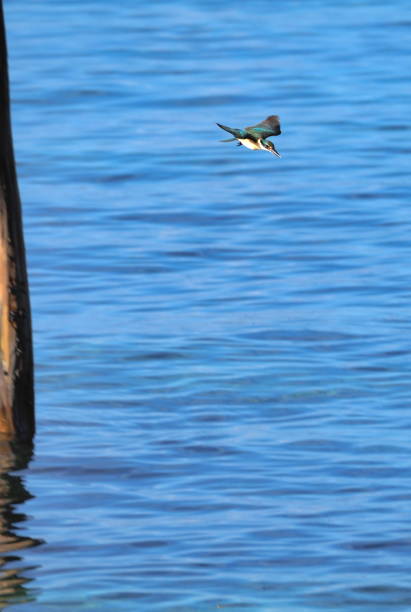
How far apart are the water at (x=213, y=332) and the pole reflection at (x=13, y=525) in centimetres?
2

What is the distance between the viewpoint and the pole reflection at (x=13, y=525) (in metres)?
7.95

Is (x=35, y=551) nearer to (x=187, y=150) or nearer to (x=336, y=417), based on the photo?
(x=336, y=417)

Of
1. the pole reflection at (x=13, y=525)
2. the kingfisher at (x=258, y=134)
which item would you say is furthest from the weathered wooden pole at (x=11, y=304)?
the kingfisher at (x=258, y=134)

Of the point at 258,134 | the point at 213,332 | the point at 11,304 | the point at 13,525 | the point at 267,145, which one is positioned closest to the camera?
the point at 267,145

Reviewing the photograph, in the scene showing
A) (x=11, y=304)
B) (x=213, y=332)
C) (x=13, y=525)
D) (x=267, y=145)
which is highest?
(x=267, y=145)

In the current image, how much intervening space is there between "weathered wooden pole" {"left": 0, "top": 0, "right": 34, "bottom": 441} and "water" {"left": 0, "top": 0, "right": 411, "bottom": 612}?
288 millimetres

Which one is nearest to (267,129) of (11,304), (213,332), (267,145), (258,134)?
(258,134)

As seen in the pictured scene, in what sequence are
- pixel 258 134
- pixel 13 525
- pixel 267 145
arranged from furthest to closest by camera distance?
pixel 13 525
pixel 258 134
pixel 267 145

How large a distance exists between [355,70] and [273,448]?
13.5 meters

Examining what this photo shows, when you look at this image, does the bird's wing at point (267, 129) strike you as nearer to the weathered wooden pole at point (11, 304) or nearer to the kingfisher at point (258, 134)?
the kingfisher at point (258, 134)

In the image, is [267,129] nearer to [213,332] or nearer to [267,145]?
[267,145]

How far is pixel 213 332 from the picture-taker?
12.4 m

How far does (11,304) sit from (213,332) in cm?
363

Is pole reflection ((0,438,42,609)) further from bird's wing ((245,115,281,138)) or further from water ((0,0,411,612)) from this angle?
bird's wing ((245,115,281,138))
